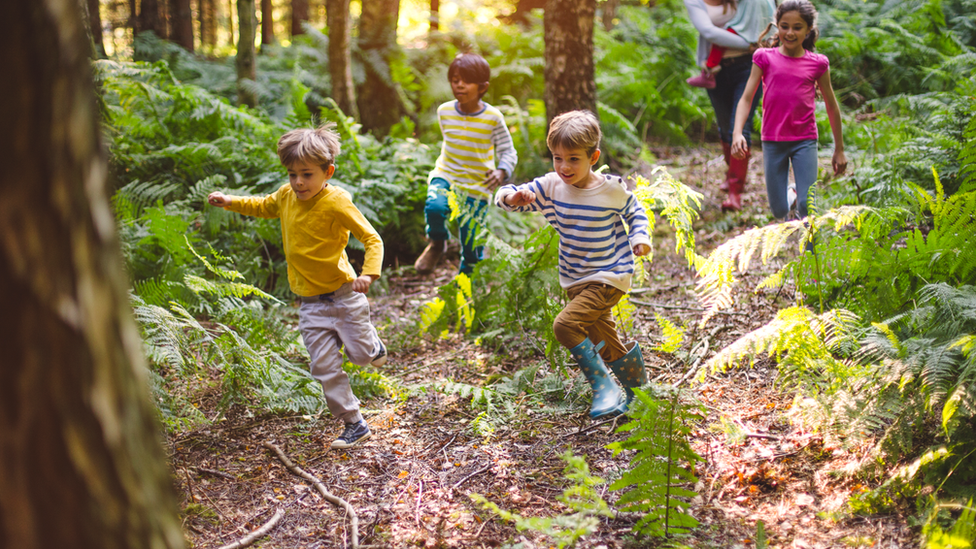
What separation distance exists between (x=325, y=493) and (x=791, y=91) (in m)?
4.53

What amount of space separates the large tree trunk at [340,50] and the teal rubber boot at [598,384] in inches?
214

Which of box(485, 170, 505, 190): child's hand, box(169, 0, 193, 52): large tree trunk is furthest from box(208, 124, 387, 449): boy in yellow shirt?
box(169, 0, 193, 52): large tree trunk

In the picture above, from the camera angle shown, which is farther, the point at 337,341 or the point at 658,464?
the point at 337,341

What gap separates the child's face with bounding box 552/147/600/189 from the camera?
10.7ft

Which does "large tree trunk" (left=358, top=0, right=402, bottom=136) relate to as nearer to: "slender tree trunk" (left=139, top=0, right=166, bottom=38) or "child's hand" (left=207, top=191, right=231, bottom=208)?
"child's hand" (left=207, top=191, right=231, bottom=208)

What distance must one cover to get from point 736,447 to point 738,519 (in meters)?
0.53

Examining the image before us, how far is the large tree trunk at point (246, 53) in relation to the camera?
6734mm

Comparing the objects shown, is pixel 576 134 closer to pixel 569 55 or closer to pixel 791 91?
pixel 791 91

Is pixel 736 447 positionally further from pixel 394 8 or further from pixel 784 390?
pixel 394 8

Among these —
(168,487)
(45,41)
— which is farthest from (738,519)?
(45,41)

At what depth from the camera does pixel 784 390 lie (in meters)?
3.26

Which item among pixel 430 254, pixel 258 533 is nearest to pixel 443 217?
pixel 430 254

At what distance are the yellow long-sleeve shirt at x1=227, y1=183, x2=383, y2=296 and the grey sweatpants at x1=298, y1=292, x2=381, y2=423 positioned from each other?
0.13 m

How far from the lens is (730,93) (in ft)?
21.1
